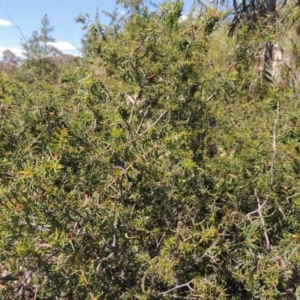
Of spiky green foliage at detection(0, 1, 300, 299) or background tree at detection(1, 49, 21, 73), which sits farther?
background tree at detection(1, 49, 21, 73)

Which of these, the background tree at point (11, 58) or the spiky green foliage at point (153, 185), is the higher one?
the background tree at point (11, 58)

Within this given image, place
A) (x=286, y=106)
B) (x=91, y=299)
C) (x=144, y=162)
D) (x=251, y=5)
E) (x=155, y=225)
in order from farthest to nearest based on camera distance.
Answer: (x=251, y=5)
(x=286, y=106)
(x=155, y=225)
(x=144, y=162)
(x=91, y=299)

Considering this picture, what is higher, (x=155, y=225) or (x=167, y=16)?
(x=167, y=16)

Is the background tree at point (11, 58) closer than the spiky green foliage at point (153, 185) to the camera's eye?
No

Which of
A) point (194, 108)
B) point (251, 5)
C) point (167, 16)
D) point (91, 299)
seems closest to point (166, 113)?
point (194, 108)

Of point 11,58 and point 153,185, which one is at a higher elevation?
point 11,58

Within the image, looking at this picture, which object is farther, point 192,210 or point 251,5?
point 251,5

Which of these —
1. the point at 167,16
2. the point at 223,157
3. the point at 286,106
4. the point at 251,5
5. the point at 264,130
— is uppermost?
the point at 251,5

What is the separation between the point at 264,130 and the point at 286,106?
20 centimetres

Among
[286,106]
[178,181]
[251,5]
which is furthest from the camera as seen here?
[251,5]

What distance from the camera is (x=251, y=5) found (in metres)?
5.97

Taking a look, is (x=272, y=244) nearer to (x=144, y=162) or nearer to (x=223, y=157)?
(x=223, y=157)

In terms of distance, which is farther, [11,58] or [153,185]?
[11,58]

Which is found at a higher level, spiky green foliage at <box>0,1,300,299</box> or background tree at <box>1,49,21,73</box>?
background tree at <box>1,49,21,73</box>
